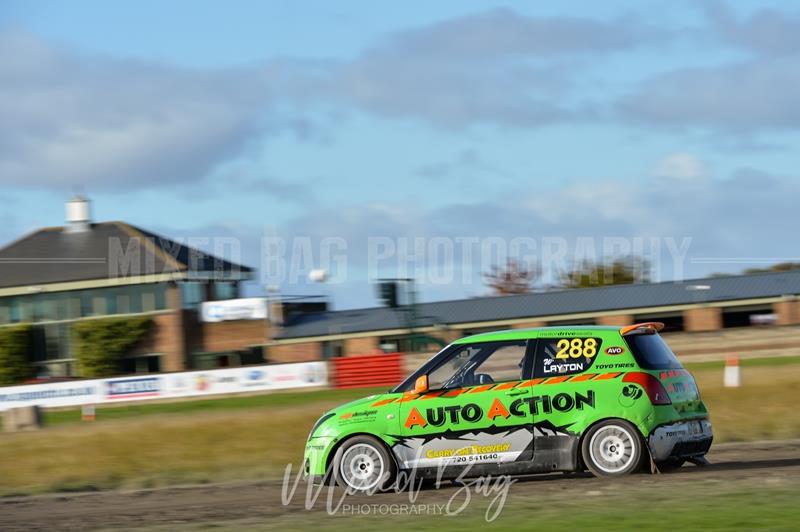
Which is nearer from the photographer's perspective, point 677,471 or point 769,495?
point 769,495

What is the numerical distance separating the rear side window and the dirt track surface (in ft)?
3.64

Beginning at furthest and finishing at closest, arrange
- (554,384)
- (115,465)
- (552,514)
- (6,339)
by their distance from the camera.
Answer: (6,339) < (115,465) < (554,384) < (552,514)

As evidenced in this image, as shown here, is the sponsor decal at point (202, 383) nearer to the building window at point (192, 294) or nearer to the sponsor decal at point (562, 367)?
the building window at point (192, 294)

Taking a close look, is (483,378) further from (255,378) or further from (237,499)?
(255,378)

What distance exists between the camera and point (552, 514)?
9797mm

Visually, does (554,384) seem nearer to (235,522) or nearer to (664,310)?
(235,522)

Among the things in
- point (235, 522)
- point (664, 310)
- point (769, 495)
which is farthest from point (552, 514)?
point (664, 310)

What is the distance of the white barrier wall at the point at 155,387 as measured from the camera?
4566 cm

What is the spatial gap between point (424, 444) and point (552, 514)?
8.78 feet

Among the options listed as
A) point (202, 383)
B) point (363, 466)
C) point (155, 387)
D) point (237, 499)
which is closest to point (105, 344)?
point (155, 387)

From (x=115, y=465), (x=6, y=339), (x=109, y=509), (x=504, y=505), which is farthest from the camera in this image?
(x=6, y=339)

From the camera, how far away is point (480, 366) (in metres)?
12.3

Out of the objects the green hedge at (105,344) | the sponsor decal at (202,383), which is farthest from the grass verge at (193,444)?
the green hedge at (105,344)

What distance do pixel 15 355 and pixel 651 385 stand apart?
57913 millimetres
